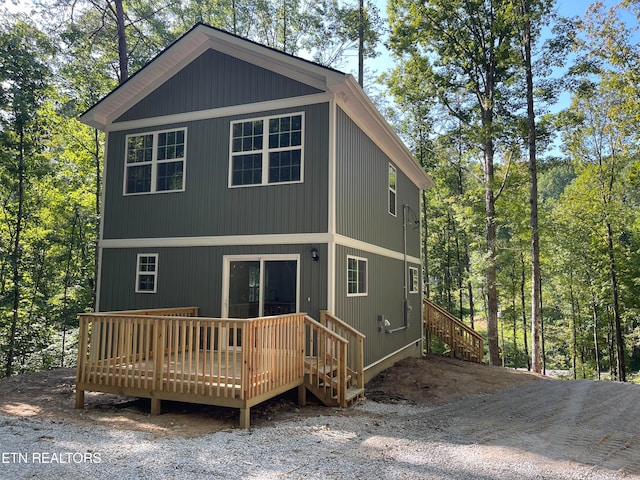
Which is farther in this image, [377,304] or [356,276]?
[377,304]

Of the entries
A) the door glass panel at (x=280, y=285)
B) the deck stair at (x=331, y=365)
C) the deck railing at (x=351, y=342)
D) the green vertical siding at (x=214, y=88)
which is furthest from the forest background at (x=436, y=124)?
the door glass panel at (x=280, y=285)

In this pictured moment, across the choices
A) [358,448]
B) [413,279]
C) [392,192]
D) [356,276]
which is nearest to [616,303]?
[413,279]

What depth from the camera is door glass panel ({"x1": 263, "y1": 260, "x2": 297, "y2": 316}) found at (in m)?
8.42

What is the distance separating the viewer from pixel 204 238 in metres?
9.04

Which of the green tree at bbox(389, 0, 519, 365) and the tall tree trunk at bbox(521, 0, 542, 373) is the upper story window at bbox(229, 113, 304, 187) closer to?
the tall tree trunk at bbox(521, 0, 542, 373)

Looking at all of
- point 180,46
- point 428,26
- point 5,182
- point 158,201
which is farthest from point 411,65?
point 5,182

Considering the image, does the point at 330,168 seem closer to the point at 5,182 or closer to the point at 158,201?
the point at 158,201

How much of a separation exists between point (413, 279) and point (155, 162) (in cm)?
836

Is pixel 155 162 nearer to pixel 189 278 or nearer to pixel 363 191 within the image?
pixel 189 278

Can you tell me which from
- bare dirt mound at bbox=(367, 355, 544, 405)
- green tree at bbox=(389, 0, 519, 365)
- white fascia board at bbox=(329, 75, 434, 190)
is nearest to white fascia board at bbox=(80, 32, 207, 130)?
white fascia board at bbox=(329, 75, 434, 190)

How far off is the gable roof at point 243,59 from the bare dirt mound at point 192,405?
5.56 metres

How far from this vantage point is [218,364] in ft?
19.9

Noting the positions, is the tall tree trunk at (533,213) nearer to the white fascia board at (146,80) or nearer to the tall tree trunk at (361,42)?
the tall tree trunk at (361,42)

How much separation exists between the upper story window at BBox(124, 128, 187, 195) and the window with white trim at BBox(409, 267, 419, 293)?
7.49m
